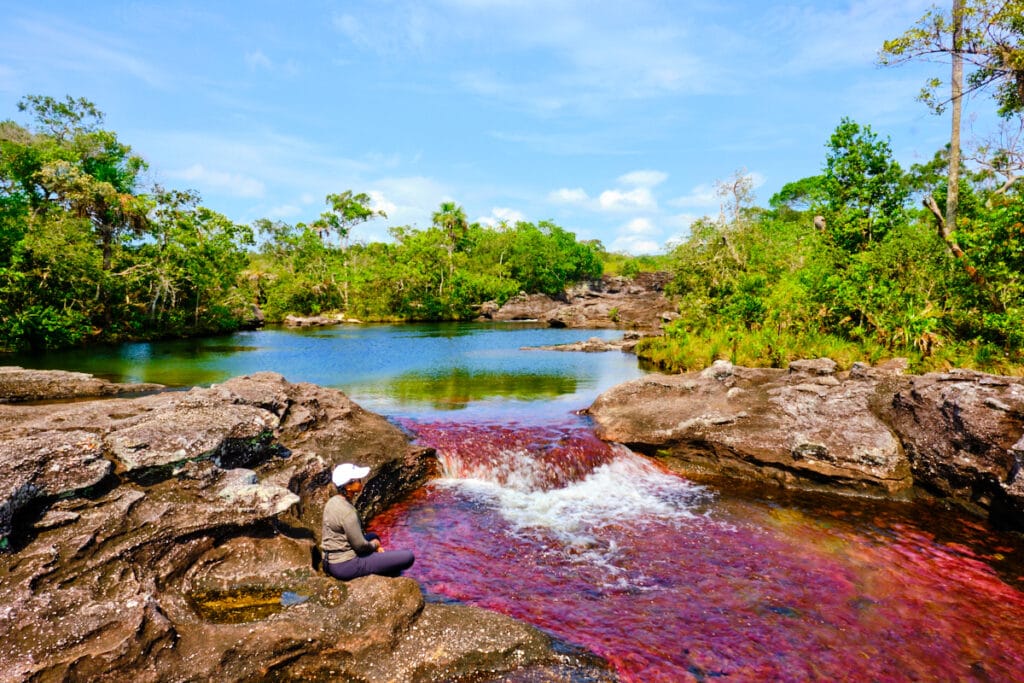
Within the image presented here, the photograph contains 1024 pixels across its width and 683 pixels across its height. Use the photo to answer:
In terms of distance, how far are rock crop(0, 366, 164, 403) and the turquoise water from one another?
3.30 m

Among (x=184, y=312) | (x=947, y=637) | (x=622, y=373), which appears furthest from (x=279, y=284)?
(x=947, y=637)

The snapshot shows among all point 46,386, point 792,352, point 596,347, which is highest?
point 792,352

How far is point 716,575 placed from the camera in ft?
29.6

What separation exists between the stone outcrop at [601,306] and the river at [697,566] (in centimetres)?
3918

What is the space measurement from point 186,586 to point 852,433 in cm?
1448

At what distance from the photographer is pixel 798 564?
30.9 ft

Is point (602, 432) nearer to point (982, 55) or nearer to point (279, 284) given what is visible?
point (982, 55)

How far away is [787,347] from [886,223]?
930cm

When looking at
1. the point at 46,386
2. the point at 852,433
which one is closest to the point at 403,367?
the point at 46,386

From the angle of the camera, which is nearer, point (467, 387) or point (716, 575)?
point (716, 575)

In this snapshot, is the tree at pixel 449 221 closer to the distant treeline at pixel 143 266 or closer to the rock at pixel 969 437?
the distant treeline at pixel 143 266

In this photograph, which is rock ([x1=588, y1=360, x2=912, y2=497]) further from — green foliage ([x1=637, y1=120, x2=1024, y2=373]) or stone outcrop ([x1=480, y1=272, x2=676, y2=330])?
stone outcrop ([x1=480, y1=272, x2=676, y2=330])

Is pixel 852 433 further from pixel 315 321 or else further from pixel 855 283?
pixel 315 321

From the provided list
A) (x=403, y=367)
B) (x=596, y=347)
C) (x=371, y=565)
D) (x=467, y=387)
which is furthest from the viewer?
(x=596, y=347)
